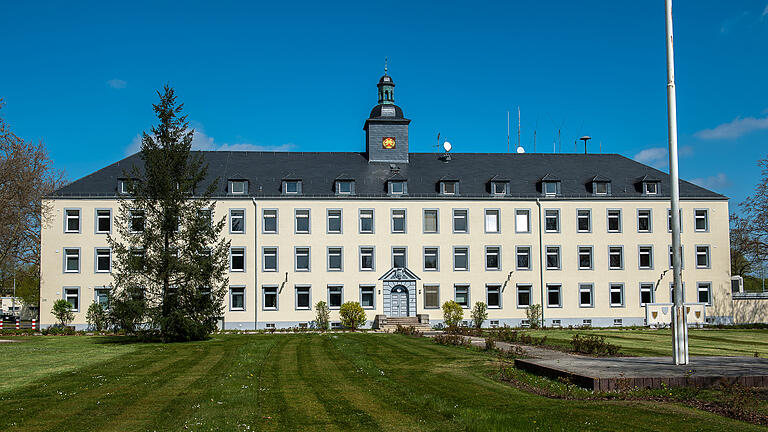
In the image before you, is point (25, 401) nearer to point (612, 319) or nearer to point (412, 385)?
point (412, 385)

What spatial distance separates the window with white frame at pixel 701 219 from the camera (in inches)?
1909

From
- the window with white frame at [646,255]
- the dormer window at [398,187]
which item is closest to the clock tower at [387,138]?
the dormer window at [398,187]

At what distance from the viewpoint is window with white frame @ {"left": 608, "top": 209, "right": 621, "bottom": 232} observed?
47.9 metres

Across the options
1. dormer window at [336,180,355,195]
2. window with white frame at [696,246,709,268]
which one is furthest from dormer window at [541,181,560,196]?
dormer window at [336,180,355,195]

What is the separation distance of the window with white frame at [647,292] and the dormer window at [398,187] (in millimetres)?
16619

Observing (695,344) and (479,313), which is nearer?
(695,344)

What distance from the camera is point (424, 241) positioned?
1832 inches

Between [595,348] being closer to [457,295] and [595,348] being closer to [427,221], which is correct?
[457,295]

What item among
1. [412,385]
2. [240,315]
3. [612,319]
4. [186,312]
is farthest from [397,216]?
[412,385]

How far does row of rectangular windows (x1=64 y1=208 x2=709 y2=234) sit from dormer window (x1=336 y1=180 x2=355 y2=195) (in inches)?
52.6

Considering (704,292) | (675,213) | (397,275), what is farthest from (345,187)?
(675,213)

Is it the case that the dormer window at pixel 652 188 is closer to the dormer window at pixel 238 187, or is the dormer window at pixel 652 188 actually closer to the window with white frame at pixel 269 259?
the window with white frame at pixel 269 259

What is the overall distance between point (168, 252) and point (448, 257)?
67.5ft

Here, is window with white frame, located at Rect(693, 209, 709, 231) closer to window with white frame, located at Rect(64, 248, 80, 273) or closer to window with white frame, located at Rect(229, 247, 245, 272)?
window with white frame, located at Rect(229, 247, 245, 272)
